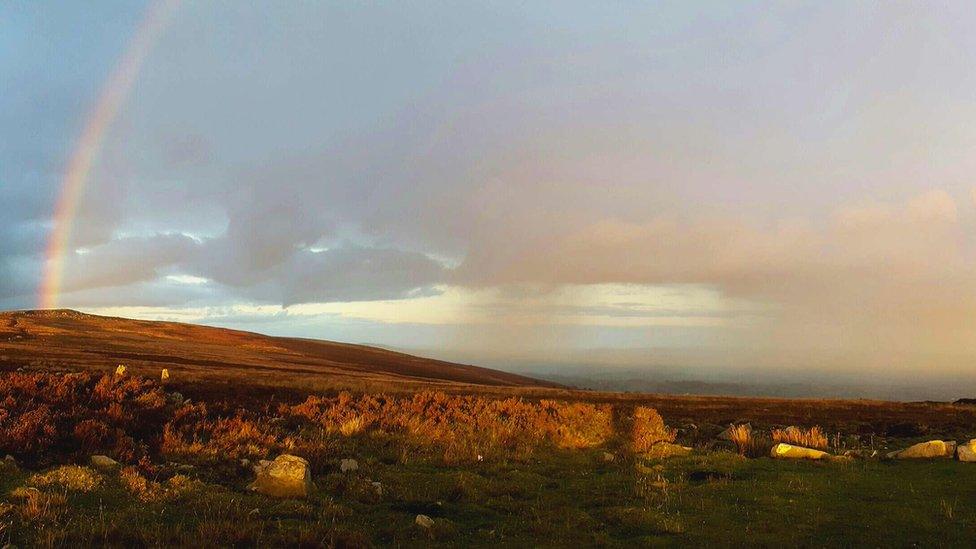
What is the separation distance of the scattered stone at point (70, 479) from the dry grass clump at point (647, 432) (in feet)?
46.5

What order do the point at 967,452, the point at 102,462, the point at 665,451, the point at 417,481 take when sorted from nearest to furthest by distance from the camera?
1. the point at 102,462
2. the point at 417,481
3. the point at 967,452
4. the point at 665,451

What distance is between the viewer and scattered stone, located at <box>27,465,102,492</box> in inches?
401

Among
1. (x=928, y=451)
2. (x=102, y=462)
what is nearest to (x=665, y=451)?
(x=928, y=451)

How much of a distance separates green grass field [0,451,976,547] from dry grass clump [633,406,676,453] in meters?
4.23

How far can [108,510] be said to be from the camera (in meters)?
9.47

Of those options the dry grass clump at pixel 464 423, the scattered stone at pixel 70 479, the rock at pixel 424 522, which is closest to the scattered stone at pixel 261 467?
the scattered stone at pixel 70 479

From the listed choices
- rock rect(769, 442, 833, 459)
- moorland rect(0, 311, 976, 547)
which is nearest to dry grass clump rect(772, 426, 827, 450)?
moorland rect(0, 311, 976, 547)

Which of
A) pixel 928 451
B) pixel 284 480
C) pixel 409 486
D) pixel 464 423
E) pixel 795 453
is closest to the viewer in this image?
pixel 284 480

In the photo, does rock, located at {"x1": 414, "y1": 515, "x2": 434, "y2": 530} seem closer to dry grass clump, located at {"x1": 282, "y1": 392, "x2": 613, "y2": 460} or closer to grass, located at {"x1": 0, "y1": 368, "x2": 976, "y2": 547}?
grass, located at {"x1": 0, "y1": 368, "x2": 976, "y2": 547}

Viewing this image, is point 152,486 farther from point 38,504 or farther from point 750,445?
point 750,445

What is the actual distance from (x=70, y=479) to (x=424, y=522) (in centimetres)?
619

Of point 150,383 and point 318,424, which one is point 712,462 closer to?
point 318,424

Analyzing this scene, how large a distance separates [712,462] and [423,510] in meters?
9.05

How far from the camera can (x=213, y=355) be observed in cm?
8188
